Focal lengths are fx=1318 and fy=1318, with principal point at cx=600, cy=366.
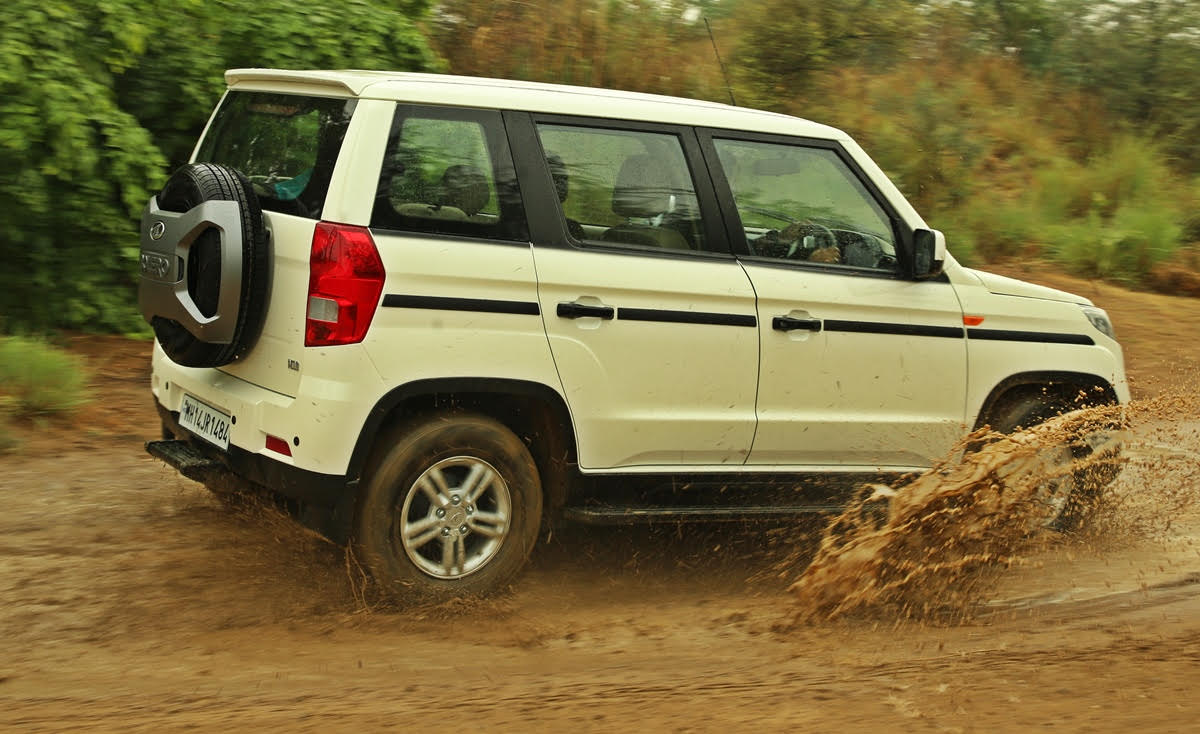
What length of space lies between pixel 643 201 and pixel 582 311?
56cm

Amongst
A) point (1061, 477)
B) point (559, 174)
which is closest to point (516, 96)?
point (559, 174)

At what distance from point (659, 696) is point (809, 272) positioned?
1.84m

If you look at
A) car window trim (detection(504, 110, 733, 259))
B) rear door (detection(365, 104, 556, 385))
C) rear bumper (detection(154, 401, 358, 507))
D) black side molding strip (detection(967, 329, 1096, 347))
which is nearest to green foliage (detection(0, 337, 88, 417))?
rear bumper (detection(154, 401, 358, 507))

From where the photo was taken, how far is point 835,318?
500 centimetres

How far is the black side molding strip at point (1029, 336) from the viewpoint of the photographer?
532cm

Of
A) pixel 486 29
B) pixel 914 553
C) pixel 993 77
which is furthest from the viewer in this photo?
pixel 993 77

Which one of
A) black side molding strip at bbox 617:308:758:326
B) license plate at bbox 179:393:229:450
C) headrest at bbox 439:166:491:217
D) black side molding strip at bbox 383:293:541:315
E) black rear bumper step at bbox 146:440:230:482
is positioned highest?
headrest at bbox 439:166:491:217

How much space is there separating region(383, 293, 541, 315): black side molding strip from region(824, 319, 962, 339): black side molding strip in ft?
4.12

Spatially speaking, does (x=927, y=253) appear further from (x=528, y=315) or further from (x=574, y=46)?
(x=574, y=46)

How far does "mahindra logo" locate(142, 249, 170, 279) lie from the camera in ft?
14.6

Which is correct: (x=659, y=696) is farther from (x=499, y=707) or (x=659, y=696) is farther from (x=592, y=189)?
(x=592, y=189)

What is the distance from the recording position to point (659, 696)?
12.8 feet

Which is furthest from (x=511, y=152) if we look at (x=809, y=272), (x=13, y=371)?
(x=13, y=371)

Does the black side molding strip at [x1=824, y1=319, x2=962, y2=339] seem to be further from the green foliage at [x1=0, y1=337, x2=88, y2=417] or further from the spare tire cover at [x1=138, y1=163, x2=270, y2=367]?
the green foliage at [x1=0, y1=337, x2=88, y2=417]
